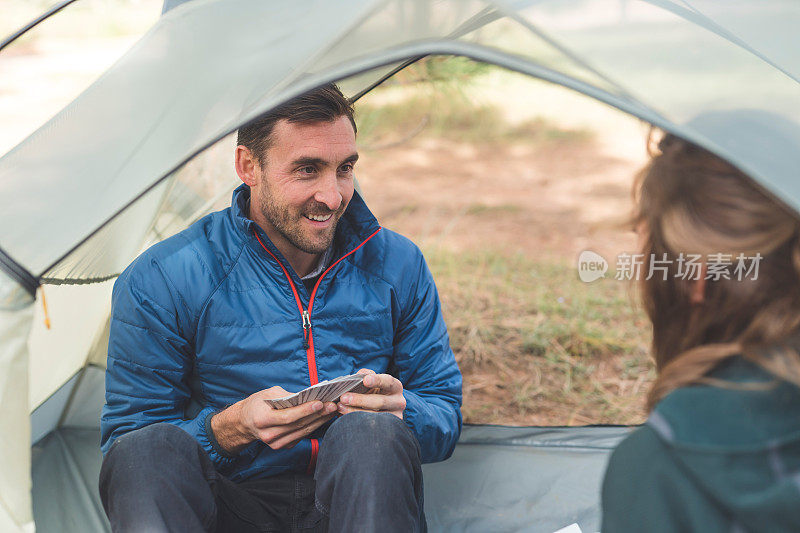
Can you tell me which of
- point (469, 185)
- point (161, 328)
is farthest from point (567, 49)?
point (469, 185)

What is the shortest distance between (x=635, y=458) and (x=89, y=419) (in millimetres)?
1726

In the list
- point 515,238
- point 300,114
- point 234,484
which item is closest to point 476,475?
point 234,484

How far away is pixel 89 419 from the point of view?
2.21 meters

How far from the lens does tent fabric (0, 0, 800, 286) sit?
1078 millimetres

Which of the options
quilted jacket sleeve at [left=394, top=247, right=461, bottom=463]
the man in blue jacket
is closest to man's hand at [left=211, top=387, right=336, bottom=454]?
the man in blue jacket

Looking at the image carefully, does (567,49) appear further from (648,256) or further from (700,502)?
(700,502)

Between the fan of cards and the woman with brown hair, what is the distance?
1.88 ft

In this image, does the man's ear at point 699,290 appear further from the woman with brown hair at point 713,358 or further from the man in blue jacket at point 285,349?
the man in blue jacket at point 285,349

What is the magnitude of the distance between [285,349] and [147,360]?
266 mm

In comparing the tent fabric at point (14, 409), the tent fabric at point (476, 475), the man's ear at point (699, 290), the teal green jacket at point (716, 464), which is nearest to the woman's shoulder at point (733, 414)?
the teal green jacket at point (716, 464)

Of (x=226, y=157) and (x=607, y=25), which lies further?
(x=226, y=157)

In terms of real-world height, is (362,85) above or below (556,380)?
above

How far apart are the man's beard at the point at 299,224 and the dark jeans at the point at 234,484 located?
1.22 feet

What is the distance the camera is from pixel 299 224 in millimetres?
1642
